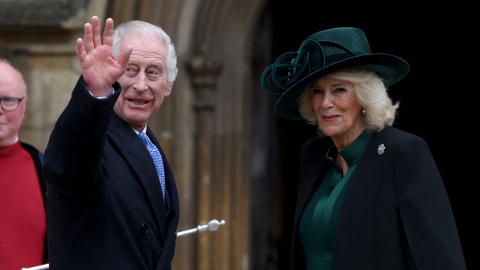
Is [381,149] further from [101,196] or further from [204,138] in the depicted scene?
[204,138]

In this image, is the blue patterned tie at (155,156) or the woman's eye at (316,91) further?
the woman's eye at (316,91)

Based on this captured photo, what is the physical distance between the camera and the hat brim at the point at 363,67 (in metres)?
Result: 3.12

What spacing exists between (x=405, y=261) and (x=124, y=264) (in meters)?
0.91

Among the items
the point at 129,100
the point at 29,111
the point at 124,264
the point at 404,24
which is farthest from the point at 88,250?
the point at 404,24

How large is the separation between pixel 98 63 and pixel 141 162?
46cm

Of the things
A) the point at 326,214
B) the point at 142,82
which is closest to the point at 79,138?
the point at 142,82

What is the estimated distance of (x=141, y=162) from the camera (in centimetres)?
277

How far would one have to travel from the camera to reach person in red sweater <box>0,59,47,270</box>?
3.70m

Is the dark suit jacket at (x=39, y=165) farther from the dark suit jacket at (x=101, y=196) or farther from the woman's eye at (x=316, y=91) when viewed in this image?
the woman's eye at (x=316, y=91)

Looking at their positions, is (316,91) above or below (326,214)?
above

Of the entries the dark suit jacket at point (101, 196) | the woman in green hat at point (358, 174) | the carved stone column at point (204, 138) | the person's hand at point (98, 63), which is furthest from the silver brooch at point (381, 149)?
the carved stone column at point (204, 138)

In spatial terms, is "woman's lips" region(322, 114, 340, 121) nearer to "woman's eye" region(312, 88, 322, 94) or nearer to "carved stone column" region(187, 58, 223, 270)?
"woman's eye" region(312, 88, 322, 94)

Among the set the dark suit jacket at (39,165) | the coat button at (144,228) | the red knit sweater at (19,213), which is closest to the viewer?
the coat button at (144,228)

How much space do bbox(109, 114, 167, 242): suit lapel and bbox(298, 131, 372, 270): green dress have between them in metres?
0.59
